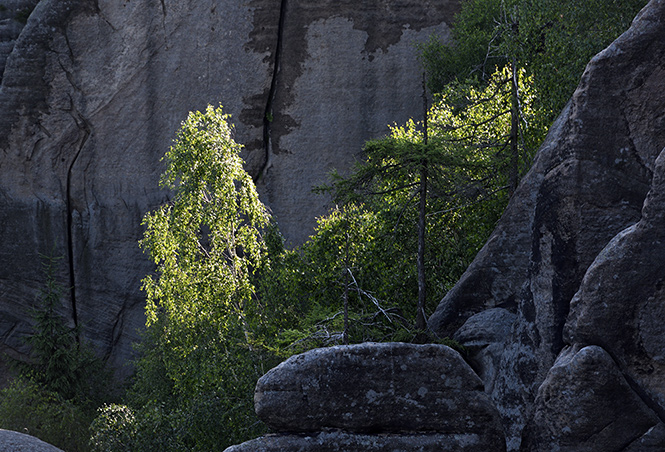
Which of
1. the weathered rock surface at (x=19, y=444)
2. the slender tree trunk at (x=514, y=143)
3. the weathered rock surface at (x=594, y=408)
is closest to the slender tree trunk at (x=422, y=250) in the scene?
the slender tree trunk at (x=514, y=143)

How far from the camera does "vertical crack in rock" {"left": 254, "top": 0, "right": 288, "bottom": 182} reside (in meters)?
25.1

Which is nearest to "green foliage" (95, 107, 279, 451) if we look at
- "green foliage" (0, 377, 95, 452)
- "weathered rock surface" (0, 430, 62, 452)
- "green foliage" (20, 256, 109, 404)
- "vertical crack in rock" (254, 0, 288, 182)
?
"weathered rock surface" (0, 430, 62, 452)

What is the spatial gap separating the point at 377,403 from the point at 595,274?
2873mm

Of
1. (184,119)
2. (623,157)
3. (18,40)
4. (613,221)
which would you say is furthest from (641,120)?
(18,40)

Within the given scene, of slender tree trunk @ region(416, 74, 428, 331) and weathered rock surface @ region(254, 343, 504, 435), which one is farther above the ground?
slender tree trunk @ region(416, 74, 428, 331)

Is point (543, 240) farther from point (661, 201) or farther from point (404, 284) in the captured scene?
point (404, 284)

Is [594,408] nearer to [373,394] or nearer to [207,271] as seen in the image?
[373,394]

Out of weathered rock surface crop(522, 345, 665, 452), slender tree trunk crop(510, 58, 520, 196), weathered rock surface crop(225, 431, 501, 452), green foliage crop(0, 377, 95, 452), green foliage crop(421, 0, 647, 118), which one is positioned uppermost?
green foliage crop(421, 0, 647, 118)

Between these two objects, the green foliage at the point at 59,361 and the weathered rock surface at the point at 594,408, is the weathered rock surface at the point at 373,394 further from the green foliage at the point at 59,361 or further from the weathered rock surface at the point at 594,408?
the green foliage at the point at 59,361

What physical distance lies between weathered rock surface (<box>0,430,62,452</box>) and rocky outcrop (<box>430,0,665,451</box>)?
7.97 metres

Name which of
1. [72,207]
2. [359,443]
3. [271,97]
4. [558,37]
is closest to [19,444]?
[359,443]

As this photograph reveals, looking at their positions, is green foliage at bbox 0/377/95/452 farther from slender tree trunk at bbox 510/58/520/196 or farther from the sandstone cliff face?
slender tree trunk at bbox 510/58/520/196

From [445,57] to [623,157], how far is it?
14952 mm

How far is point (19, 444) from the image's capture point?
13938 millimetres
